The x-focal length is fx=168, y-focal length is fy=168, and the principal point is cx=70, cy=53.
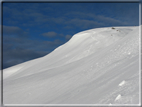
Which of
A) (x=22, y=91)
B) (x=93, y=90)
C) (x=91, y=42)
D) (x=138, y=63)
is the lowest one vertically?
(x=22, y=91)

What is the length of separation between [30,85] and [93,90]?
278 centimetres

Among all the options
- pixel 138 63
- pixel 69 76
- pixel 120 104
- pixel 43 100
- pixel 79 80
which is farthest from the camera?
pixel 69 76

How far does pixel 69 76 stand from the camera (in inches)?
212

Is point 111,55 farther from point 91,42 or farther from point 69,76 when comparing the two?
point 91,42

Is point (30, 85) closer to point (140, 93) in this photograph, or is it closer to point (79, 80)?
point (79, 80)

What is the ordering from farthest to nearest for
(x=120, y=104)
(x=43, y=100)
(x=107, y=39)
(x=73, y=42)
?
1. (x=73, y=42)
2. (x=107, y=39)
3. (x=43, y=100)
4. (x=120, y=104)

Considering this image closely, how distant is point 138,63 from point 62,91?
6.69 ft

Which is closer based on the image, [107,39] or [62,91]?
[62,91]

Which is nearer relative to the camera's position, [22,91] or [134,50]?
[134,50]

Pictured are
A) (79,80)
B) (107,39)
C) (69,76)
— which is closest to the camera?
(79,80)

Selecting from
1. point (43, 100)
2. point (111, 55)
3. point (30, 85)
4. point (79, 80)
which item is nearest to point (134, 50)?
point (111, 55)

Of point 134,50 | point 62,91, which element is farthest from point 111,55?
point 62,91

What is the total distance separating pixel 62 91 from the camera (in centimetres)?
446

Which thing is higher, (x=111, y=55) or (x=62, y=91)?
(x=111, y=55)
